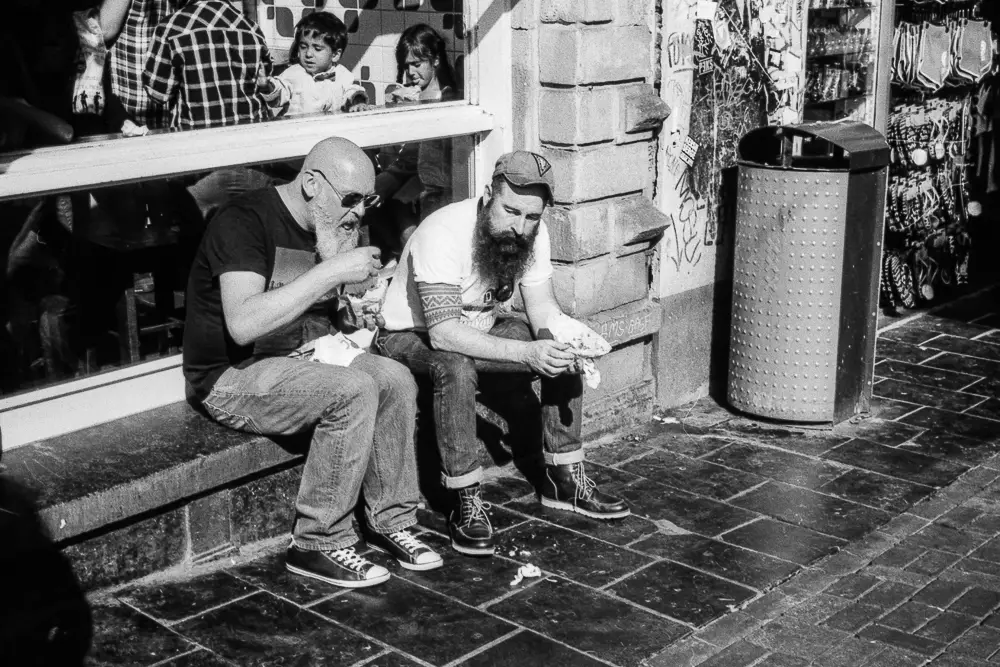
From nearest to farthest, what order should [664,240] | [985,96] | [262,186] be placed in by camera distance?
[262,186] → [664,240] → [985,96]

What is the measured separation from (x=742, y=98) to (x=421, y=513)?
9.82 feet

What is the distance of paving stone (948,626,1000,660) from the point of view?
165 inches

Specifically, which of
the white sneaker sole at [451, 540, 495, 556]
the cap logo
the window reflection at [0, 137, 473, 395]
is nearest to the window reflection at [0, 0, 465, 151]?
the window reflection at [0, 137, 473, 395]

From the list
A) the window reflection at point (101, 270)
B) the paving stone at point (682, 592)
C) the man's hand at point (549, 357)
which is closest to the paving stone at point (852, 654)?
the paving stone at point (682, 592)

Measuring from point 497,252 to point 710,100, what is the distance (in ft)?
6.98

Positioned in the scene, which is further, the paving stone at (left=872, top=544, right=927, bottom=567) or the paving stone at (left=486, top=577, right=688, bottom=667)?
the paving stone at (left=872, top=544, right=927, bottom=567)

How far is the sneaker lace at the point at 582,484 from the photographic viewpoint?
5.25 metres

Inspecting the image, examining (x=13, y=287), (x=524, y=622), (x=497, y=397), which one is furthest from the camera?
(x=497, y=397)

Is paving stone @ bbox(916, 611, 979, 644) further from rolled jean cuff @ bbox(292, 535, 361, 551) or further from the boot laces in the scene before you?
rolled jean cuff @ bbox(292, 535, 361, 551)

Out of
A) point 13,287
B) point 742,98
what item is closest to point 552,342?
point 13,287

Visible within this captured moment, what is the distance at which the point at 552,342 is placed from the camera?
487 cm

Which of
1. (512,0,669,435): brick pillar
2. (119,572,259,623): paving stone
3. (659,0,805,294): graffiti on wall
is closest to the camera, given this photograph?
(119,572,259,623): paving stone

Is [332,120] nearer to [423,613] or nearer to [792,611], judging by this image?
[423,613]

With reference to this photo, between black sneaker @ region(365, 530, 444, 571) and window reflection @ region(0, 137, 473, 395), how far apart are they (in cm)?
118
